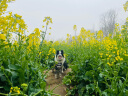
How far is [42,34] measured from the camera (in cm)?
192

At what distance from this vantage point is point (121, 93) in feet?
5.75

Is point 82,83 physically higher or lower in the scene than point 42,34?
lower

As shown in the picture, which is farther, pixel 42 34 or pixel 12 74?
pixel 42 34

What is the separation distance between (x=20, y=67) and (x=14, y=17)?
58 cm

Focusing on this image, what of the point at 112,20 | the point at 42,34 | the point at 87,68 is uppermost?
the point at 112,20

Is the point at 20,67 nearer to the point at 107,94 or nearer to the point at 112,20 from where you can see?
the point at 107,94

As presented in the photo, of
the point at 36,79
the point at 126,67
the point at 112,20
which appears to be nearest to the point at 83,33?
the point at 126,67

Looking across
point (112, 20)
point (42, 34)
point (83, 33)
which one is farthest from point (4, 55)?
point (112, 20)

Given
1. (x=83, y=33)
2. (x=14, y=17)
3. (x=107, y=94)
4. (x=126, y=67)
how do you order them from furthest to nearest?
(x=83, y=33) < (x=126, y=67) < (x=107, y=94) < (x=14, y=17)

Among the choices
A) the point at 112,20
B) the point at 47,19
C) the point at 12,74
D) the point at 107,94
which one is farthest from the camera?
the point at 112,20

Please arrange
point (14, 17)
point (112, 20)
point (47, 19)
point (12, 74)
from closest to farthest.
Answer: point (12, 74), point (14, 17), point (47, 19), point (112, 20)

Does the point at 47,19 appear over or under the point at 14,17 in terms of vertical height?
over

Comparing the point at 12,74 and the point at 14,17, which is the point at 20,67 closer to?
the point at 12,74

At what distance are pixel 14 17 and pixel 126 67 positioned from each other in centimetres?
221
